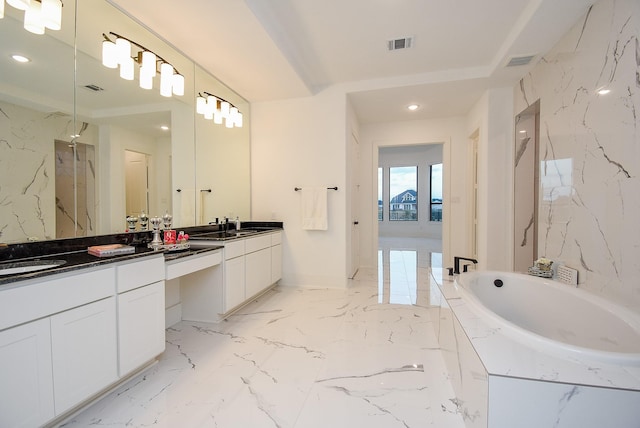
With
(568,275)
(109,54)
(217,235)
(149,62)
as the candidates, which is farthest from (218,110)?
(568,275)

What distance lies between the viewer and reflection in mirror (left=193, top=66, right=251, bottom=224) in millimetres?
2842

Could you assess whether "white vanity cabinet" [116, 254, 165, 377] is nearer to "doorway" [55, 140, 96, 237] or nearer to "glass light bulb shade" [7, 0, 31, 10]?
"doorway" [55, 140, 96, 237]

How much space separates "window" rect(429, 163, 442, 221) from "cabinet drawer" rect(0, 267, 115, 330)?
8.60m

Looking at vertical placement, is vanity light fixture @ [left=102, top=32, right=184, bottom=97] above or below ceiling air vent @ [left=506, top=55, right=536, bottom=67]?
below

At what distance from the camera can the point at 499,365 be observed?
1020mm

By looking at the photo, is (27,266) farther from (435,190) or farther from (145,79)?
(435,190)

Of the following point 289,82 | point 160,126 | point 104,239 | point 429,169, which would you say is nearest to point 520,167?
point 289,82

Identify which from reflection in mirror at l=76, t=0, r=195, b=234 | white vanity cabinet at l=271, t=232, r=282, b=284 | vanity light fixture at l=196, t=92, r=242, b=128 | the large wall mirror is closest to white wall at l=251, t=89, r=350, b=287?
white vanity cabinet at l=271, t=232, r=282, b=284

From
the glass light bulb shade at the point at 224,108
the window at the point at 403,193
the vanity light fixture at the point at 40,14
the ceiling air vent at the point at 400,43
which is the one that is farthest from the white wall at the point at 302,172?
the window at the point at 403,193

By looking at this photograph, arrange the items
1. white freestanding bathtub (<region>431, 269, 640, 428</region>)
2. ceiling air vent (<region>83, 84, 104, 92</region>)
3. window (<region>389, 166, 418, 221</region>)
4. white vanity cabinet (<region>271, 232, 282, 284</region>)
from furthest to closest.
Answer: window (<region>389, 166, 418, 221</region>), white vanity cabinet (<region>271, 232, 282, 284</region>), ceiling air vent (<region>83, 84, 104, 92</region>), white freestanding bathtub (<region>431, 269, 640, 428</region>)

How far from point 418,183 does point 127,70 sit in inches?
320

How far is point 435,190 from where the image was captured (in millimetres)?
8523

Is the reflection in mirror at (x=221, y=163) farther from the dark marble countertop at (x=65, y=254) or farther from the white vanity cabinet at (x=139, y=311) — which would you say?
the white vanity cabinet at (x=139, y=311)

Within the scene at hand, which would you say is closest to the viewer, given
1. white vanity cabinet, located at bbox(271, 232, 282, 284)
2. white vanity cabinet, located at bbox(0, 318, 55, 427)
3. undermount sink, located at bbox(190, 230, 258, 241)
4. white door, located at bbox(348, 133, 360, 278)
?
white vanity cabinet, located at bbox(0, 318, 55, 427)
